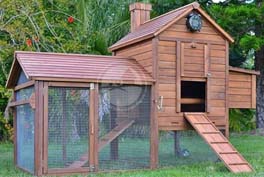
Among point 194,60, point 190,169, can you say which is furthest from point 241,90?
point 190,169

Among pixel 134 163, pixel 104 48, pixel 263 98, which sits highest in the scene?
pixel 104 48

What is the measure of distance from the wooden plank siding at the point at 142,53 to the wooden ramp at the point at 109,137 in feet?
3.37

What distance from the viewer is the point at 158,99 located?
8180mm

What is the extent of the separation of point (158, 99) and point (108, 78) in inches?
37.9

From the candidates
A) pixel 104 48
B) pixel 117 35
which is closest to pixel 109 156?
pixel 104 48

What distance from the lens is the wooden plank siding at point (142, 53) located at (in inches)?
330

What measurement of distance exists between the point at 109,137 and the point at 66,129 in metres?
0.72

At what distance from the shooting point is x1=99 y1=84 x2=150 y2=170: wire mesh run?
773 cm

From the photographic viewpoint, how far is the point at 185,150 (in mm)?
8664

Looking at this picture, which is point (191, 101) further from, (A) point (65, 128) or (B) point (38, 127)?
(B) point (38, 127)

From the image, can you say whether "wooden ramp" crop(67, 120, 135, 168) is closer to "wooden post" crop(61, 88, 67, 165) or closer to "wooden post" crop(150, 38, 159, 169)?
"wooden post" crop(61, 88, 67, 165)

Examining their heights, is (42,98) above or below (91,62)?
below

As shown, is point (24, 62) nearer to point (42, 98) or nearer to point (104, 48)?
point (42, 98)

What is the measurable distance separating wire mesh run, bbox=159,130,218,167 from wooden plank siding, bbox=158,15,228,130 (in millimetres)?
292
